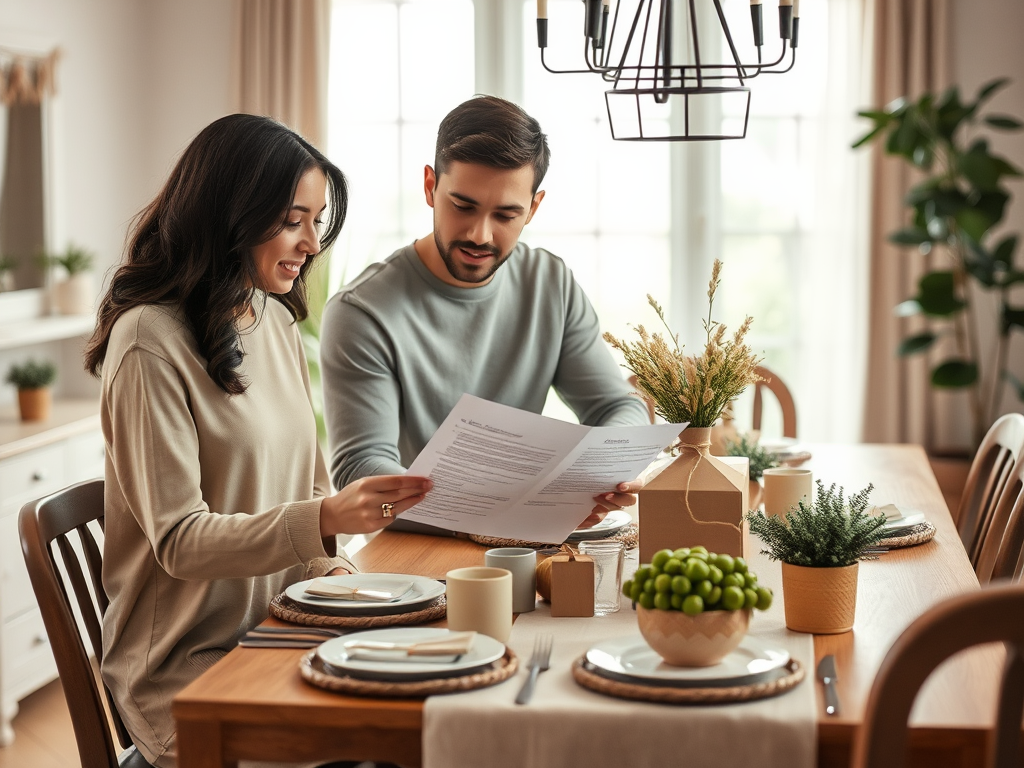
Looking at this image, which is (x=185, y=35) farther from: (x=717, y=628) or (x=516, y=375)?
(x=717, y=628)

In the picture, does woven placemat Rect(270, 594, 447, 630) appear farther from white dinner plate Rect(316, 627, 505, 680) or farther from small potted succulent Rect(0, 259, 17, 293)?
small potted succulent Rect(0, 259, 17, 293)

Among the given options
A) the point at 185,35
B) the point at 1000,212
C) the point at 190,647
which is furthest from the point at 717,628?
the point at 185,35

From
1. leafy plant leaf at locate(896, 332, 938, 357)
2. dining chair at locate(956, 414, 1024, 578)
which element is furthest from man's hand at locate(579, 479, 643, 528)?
leafy plant leaf at locate(896, 332, 938, 357)

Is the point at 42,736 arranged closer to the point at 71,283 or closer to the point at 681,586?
the point at 71,283

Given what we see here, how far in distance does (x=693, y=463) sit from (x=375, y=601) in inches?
19.1

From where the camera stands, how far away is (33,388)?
344cm

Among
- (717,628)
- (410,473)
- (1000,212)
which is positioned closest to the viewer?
(717,628)

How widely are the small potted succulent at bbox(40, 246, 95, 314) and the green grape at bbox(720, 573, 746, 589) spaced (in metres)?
3.16

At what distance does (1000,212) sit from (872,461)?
1124mm

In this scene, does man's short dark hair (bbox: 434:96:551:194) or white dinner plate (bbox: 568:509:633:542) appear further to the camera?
man's short dark hair (bbox: 434:96:551:194)

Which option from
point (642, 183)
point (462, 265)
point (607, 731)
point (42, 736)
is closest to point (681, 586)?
point (607, 731)

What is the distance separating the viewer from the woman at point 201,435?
1.52 meters

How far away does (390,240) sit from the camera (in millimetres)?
4305

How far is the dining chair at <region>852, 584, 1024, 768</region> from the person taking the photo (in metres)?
0.93
